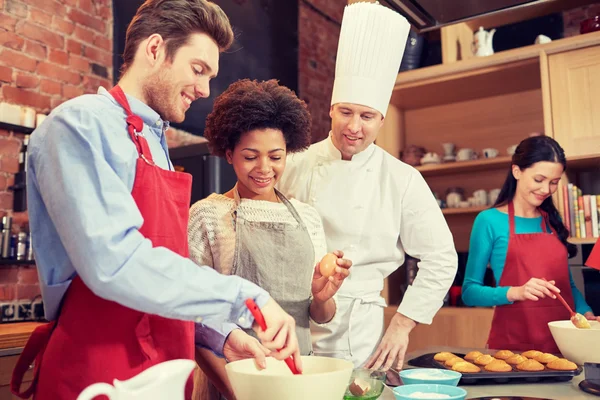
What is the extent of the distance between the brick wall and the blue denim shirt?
2185 mm

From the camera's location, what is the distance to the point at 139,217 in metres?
0.87

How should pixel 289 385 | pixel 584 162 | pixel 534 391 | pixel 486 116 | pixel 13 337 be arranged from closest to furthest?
1. pixel 289 385
2. pixel 534 391
3. pixel 13 337
4. pixel 584 162
5. pixel 486 116

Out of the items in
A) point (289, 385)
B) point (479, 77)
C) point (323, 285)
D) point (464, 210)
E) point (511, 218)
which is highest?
point (479, 77)

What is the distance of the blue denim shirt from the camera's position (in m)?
0.81

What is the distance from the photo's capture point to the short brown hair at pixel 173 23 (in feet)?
3.43

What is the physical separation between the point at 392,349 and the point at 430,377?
1.62ft

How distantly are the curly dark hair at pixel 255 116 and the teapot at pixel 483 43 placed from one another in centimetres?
205

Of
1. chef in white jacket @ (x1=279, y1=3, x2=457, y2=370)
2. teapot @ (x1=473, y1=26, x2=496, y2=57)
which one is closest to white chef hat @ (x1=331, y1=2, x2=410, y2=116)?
chef in white jacket @ (x1=279, y1=3, x2=457, y2=370)

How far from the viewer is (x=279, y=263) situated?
1466 mm

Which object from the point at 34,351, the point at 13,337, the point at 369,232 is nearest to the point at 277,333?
the point at 34,351

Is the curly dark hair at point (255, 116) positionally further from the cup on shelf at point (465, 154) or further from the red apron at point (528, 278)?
the cup on shelf at point (465, 154)

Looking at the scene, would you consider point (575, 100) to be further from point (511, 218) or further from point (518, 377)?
point (518, 377)

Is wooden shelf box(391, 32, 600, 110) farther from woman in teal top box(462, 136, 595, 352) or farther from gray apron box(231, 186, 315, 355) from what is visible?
gray apron box(231, 186, 315, 355)

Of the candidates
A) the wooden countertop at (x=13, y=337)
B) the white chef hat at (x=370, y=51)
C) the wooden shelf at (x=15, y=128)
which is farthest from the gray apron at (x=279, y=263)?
the wooden shelf at (x=15, y=128)
